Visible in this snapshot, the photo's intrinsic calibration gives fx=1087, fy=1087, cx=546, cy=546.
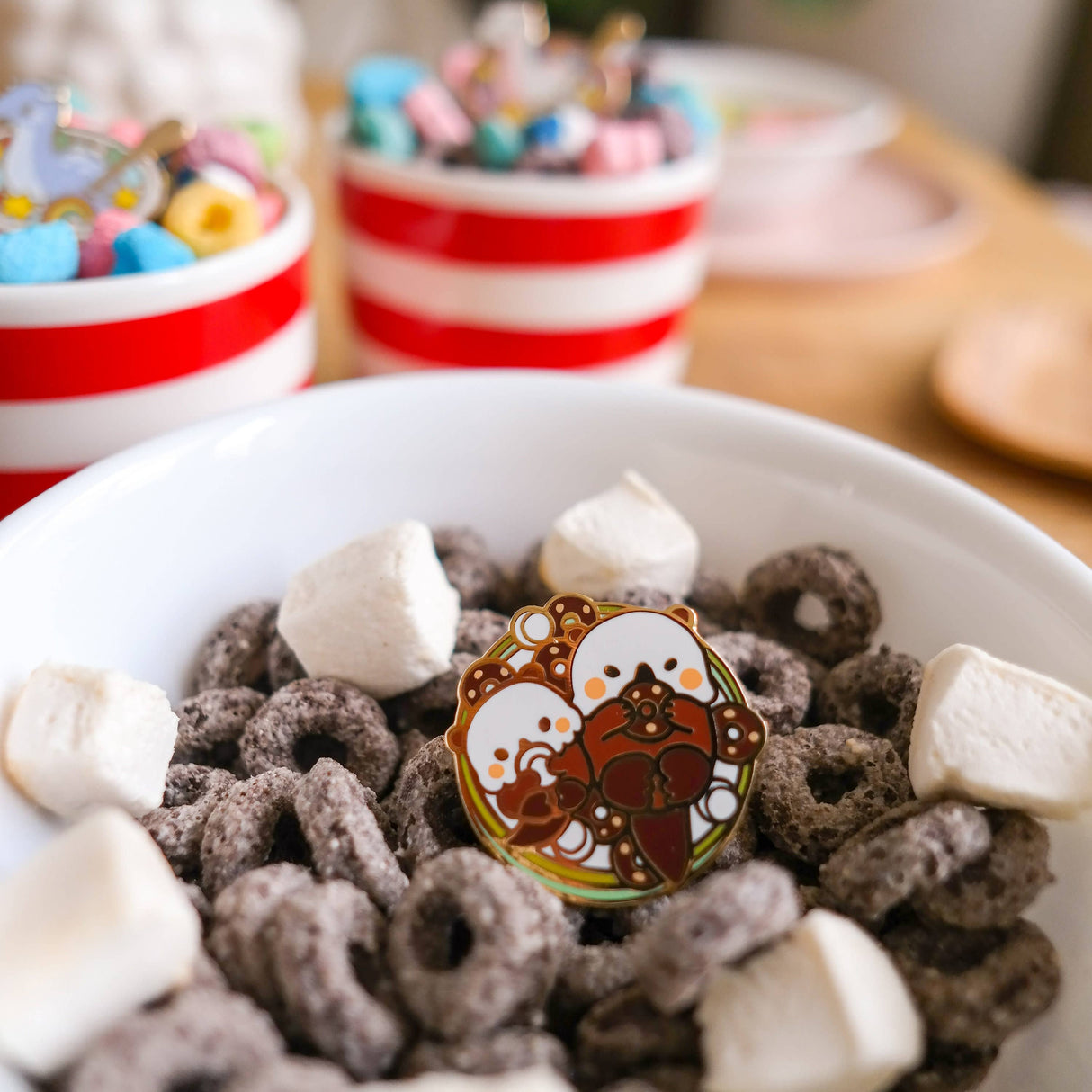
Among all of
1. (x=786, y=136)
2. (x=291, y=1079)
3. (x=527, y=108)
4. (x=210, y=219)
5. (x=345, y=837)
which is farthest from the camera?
(x=786, y=136)

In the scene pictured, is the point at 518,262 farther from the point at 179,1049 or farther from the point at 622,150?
the point at 179,1049

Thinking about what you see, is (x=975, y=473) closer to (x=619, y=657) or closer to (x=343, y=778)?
(x=619, y=657)

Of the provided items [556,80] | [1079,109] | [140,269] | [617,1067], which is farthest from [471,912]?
[1079,109]

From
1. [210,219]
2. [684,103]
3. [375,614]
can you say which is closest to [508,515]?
[375,614]

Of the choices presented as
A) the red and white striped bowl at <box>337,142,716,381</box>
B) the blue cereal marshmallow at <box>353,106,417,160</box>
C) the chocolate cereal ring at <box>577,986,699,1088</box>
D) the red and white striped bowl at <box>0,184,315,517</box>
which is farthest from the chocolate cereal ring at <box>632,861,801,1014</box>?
the blue cereal marshmallow at <box>353,106,417,160</box>

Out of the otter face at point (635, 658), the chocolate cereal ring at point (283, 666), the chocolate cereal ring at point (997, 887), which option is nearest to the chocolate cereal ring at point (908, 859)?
the chocolate cereal ring at point (997, 887)

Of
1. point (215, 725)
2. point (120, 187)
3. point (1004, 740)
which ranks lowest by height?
point (215, 725)

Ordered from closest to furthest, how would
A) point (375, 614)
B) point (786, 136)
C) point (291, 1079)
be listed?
point (291, 1079)
point (375, 614)
point (786, 136)
